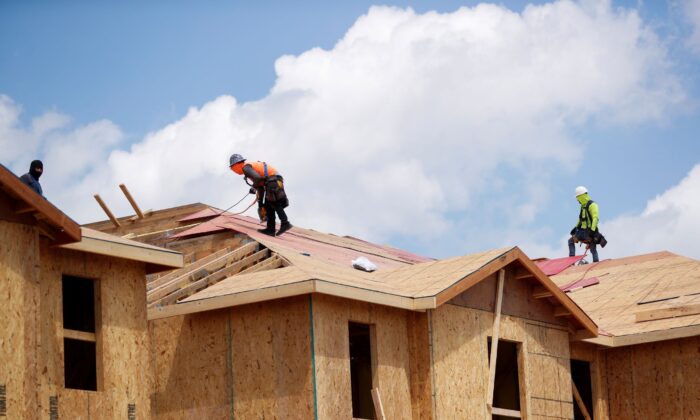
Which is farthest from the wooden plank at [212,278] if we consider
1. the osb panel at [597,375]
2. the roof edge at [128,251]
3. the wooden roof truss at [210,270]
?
the osb panel at [597,375]

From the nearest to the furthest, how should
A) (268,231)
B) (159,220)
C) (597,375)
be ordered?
(268,231)
(159,220)
(597,375)

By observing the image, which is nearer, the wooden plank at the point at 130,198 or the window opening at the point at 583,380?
the wooden plank at the point at 130,198

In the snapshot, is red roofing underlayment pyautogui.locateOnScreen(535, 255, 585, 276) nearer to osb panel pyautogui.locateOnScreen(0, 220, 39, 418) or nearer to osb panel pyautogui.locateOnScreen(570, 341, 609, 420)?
osb panel pyautogui.locateOnScreen(570, 341, 609, 420)

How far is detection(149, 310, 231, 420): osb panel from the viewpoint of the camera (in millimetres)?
20891

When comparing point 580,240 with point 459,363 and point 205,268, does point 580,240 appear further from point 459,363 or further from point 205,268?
point 205,268

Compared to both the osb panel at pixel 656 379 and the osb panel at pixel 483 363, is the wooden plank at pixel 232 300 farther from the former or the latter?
the osb panel at pixel 656 379

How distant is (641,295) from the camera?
95.3 ft

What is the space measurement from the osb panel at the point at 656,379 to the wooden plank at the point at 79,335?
13.2 metres

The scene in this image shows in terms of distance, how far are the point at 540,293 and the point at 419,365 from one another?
3.94 m

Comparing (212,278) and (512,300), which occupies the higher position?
(212,278)

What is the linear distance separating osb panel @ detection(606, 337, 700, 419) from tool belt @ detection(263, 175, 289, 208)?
8.01 metres

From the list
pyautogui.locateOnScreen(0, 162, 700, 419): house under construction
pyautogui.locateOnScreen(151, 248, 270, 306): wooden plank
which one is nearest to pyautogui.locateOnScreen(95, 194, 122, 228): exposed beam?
pyautogui.locateOnScreen(0, 162, 700, 419): house under construction

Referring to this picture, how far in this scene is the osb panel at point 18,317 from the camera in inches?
615

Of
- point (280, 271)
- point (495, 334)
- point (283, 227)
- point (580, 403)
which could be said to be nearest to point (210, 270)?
point (280, 271)
